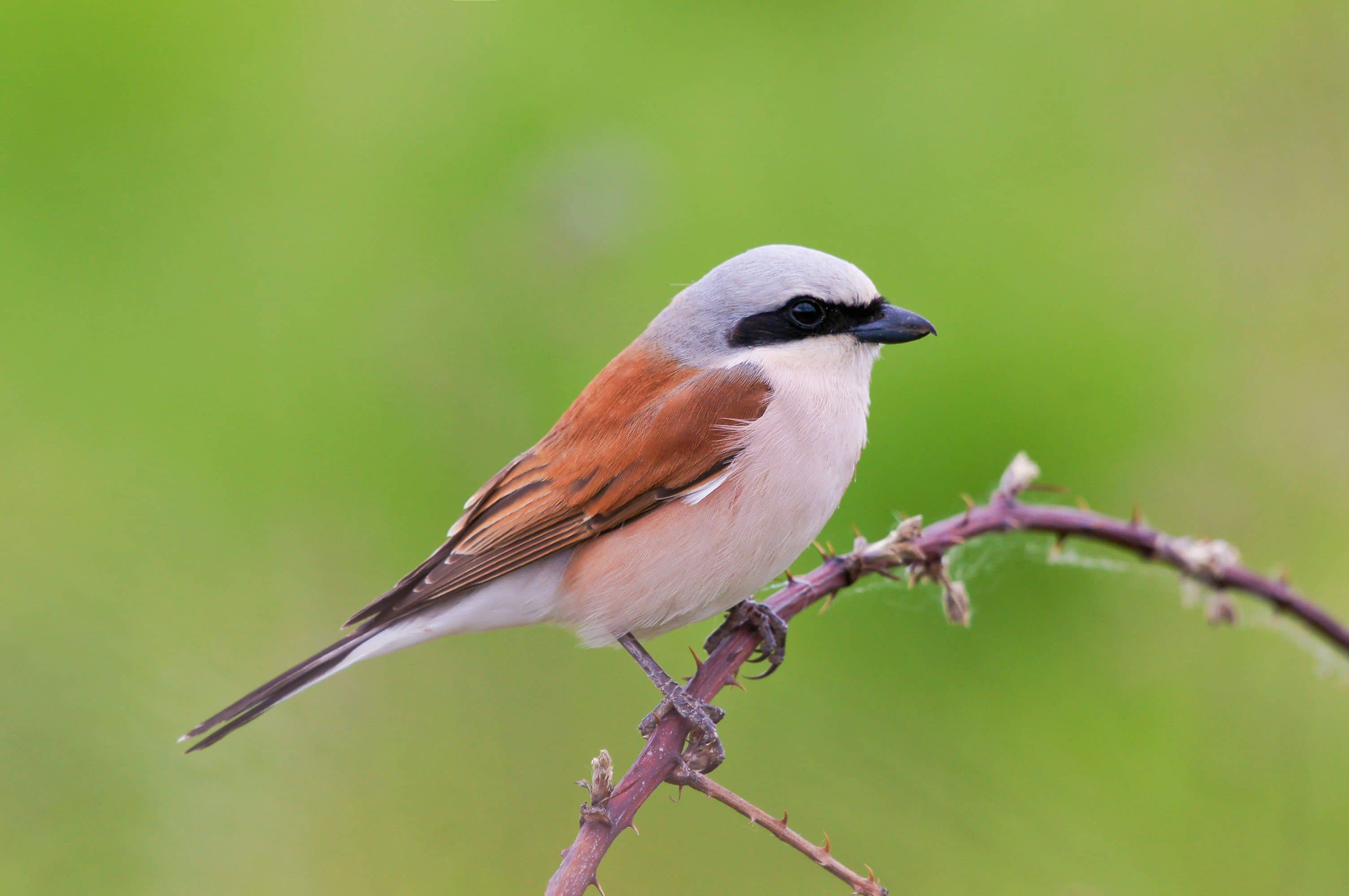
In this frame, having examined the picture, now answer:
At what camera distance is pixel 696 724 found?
2.24 m

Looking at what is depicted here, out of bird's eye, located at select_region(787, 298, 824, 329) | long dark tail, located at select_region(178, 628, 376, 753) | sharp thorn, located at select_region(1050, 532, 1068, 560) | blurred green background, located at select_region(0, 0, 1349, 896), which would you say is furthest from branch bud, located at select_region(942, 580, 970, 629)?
long dark tail, located at select_region(178, 628, 376, 753)

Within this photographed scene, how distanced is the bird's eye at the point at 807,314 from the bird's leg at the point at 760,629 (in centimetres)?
60

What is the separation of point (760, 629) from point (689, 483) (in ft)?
1.12

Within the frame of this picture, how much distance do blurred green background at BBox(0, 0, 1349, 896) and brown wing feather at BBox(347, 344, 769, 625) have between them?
719 millimetres

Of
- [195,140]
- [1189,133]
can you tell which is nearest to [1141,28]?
[1189,133]

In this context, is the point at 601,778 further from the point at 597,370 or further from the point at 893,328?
the point at 597,370

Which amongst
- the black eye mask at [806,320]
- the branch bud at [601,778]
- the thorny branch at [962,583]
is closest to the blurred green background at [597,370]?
the thorny branch at [962,583]

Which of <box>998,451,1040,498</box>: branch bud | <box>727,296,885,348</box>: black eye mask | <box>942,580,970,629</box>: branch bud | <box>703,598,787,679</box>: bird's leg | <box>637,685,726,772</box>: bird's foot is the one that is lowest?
<box>637,685,726,772</box>: bird's foot

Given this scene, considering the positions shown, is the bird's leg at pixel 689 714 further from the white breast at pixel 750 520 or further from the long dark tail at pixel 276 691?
the long dark tail at pixel 276 691

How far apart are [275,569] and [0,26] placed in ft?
8.30

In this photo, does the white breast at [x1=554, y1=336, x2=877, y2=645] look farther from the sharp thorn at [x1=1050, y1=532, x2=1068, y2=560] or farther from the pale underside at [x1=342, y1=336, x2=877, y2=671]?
the sharp thorn at [x1=1050, y1=532, x2=1068, y2=560]

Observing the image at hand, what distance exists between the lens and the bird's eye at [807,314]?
2.54 m

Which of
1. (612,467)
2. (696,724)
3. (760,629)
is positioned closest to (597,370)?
(612,467)

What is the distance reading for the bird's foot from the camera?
2.09 metres
